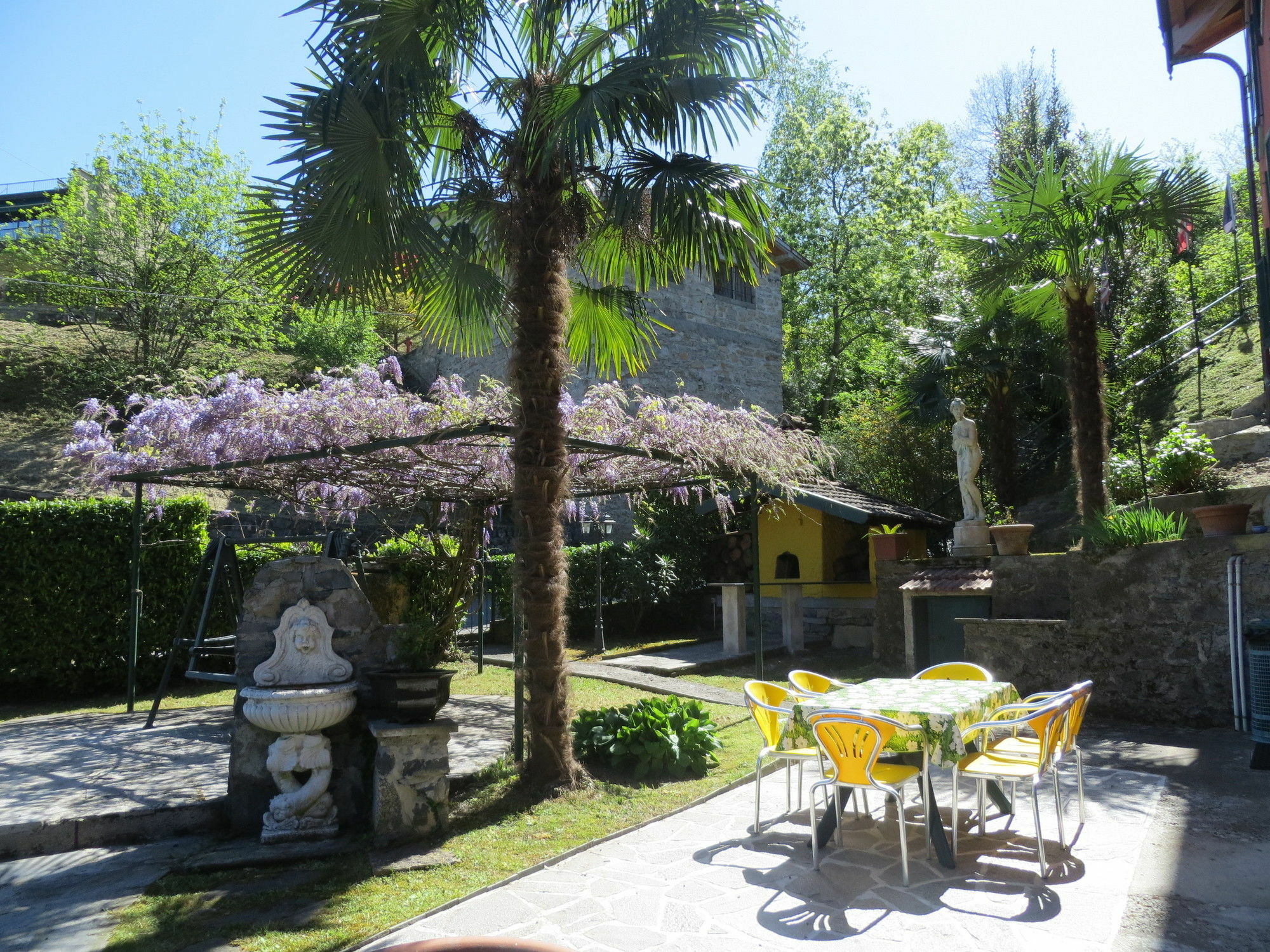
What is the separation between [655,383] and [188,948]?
619 inches

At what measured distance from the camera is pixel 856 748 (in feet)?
14.3

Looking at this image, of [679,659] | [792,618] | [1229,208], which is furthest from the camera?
[792,618]

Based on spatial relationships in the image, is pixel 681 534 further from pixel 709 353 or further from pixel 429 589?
pixel 709 353

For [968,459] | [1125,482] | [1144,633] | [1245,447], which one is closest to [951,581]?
[968,459]

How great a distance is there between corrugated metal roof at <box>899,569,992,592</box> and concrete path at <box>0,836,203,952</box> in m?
8.28

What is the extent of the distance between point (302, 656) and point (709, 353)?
50.2 ft

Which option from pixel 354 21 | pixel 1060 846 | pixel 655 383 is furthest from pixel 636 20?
pixel 655 383

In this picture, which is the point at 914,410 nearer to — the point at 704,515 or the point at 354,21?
the point at 704,515

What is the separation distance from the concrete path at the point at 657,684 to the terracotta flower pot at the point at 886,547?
3.16 m

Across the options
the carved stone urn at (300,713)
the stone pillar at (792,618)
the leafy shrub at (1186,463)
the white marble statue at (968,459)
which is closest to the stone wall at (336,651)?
the carved stone urn at (300,713)

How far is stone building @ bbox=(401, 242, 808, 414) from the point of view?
19.0 metres

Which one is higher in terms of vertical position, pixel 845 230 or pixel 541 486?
pixel 845 230

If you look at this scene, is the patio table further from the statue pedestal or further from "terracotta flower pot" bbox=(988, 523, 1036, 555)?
the statue pedestal

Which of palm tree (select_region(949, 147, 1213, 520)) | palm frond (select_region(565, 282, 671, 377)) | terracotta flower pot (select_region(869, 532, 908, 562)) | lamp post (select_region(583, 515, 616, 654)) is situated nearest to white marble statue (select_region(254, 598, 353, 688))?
palm frond (select_region(565, 282, 671, 377))
